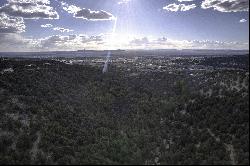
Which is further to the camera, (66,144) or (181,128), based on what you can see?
(181,128)

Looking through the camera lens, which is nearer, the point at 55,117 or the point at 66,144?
the point at 66,144

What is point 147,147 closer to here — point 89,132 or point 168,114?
point 89,132

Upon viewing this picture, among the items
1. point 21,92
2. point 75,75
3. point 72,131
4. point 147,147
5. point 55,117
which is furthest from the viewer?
point 75,75

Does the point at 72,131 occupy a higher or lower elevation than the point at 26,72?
lower

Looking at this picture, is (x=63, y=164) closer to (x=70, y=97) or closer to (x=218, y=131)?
(x=218, y=131)

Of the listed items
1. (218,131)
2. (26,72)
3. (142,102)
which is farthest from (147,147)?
(26,72)

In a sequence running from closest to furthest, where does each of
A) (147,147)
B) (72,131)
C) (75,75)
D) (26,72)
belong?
(147,147) → (72,131) → (26,72) → (75,75)

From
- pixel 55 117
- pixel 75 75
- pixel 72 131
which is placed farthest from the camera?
pixel 75 75

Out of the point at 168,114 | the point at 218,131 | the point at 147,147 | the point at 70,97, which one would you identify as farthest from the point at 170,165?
the point at 70,97

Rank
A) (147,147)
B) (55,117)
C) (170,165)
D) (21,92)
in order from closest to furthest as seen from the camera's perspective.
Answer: (170,165), (147,147), (55,117), (21,92)
